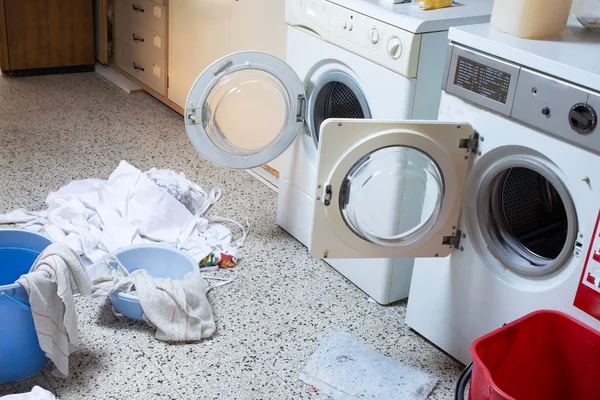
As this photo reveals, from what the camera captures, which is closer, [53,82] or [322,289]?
[322,289]

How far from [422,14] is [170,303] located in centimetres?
116

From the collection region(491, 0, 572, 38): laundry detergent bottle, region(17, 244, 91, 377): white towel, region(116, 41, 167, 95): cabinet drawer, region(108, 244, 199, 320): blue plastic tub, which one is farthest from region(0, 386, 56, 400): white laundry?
region(116, 41, 167, 95): cabinet drawer

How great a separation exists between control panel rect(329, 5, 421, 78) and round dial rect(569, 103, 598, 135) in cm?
58

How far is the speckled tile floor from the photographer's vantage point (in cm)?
213

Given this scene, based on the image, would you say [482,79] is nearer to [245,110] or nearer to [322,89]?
[322,89]

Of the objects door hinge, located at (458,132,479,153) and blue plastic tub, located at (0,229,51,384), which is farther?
door hinge, located at (458,132,479,153)

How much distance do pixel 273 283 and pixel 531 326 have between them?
3.30 feet

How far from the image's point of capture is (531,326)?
191 cm

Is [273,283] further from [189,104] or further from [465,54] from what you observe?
[465,54]

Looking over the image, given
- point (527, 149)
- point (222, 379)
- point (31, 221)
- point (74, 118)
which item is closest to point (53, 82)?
point (74, 118)

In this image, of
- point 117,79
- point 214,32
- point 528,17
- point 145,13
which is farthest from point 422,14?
point 117,79

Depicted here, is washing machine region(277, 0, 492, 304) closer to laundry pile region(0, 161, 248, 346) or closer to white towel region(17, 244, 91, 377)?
laundry pile region(0, 161, 248, 346)

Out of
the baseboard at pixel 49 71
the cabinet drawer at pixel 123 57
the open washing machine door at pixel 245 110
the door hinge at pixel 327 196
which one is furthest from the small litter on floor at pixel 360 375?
the baseboard at pixel 49 71

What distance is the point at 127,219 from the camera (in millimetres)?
2820
